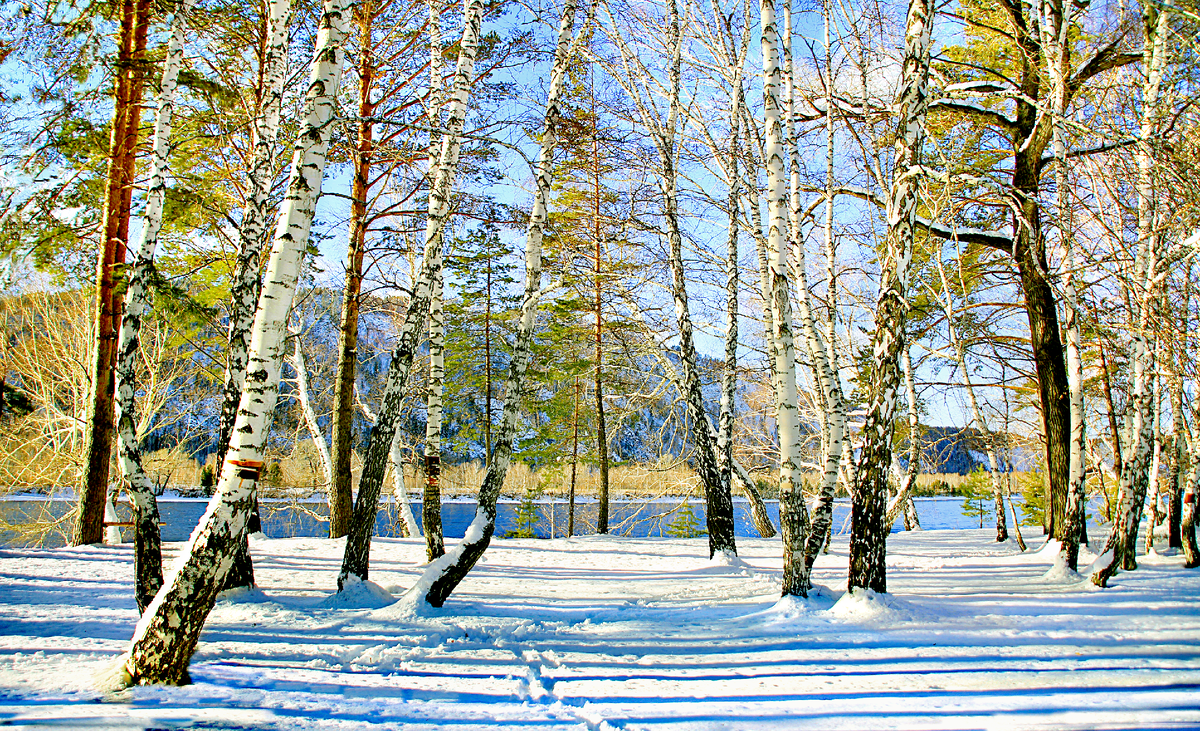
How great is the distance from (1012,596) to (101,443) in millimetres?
11748

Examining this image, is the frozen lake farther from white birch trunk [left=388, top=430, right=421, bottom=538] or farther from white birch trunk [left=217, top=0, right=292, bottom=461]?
white birch trunk [left=217, top=0, right=292, bottom=461]

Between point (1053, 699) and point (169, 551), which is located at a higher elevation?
point (1053, 699)

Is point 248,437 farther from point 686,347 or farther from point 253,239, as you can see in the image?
point 686,347

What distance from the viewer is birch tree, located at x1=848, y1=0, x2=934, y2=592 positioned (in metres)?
4.32

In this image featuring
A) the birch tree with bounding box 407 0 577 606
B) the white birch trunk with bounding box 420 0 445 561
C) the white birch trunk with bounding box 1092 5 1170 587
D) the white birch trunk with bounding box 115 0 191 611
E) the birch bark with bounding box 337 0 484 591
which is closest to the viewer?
the white birch trunk with bounding box 115 0 191 611

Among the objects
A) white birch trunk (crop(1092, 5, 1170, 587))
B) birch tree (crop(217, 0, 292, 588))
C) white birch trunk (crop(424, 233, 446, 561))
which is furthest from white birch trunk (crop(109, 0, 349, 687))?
white birch trunk (crop(1092, 5, 1170, 587))

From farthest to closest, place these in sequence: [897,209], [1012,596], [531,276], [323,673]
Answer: [531,276] → [1012,596] → [897,209] → [323,673]

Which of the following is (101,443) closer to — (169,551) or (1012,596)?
(169,551)

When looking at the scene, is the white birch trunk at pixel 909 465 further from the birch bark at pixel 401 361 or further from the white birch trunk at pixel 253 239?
the white birch trunk at pixel 253 239

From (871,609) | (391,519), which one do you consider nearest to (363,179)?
(871,609)

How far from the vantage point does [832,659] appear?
355cm

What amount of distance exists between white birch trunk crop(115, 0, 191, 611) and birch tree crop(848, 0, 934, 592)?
527 centimetres

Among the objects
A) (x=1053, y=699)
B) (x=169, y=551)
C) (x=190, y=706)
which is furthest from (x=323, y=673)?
(x=169, y=551)

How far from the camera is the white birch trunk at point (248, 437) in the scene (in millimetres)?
3041
